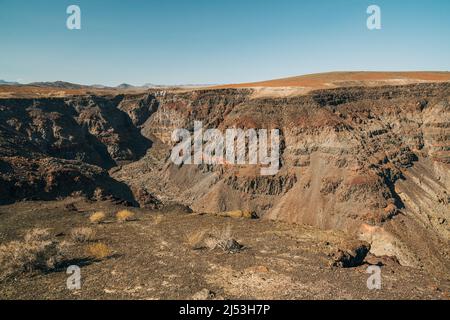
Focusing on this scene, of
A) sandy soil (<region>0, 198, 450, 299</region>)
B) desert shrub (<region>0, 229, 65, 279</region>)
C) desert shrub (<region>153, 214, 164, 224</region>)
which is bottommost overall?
sandy soil (<region>0, 198, 450, 299</region>)

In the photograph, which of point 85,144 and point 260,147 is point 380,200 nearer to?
point 260,147

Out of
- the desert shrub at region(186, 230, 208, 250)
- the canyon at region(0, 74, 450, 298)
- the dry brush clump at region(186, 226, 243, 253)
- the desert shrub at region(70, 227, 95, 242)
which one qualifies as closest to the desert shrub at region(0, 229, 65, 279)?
the desert shrub at region(70, 227, 95, 242)

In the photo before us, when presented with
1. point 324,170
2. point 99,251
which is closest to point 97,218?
point 99,251

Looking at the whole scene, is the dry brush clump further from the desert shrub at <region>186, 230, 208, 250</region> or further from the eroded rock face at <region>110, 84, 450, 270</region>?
the eroded rock face at <region>110, 84, 450, 270</region>

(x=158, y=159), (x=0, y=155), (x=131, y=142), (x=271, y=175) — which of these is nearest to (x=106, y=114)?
(x=131, y=142)

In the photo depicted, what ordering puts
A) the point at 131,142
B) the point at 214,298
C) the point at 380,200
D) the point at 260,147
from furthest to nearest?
the point at 131,142
the point at 260,147
the point at 380,200
the point at 214,298

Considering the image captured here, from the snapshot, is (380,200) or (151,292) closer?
(151,292)

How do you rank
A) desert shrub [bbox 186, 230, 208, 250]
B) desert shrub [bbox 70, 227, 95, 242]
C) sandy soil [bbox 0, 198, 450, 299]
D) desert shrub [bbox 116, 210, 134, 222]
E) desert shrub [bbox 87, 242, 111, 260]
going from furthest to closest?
desert shrub [bbox 116, 210, 134, 222] < desert shrub [bbox 70, 227, 95, 242] < desert shrub [bbox 186, 230, 208, 250] < desert shrub [bbox 87, 242, 111, 260] < sandy soil [bbox 0, 198, 450, 299]
